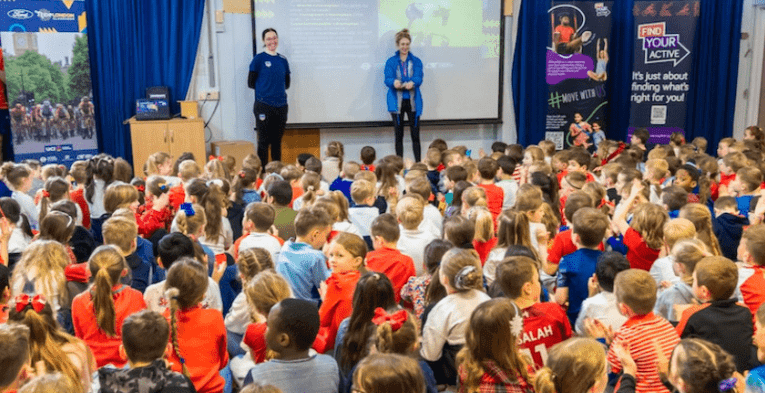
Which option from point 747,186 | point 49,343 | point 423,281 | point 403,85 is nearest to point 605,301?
point 423,281

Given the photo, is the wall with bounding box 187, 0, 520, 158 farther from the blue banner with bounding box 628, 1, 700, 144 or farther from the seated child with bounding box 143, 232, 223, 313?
the seated child with bounding box 143, 232, 223, 313

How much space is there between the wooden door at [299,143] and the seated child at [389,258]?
17.0 feet

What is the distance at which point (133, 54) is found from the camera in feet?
25.3

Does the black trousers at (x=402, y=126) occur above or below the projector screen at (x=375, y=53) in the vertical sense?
below

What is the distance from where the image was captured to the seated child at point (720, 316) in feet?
8.25

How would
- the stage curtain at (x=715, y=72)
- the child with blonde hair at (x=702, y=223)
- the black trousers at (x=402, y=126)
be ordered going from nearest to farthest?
the child with blonde hair at (x=702, y=223), the black trousers at (x=402, y=126), the stage curtain at (x=715, y=72)

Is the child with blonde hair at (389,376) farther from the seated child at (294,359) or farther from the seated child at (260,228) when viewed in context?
the seated child at (260,228)

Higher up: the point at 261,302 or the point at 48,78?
the point at 48,78

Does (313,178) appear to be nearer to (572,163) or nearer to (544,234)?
(544,234)

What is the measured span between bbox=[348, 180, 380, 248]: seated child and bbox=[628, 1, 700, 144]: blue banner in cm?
570

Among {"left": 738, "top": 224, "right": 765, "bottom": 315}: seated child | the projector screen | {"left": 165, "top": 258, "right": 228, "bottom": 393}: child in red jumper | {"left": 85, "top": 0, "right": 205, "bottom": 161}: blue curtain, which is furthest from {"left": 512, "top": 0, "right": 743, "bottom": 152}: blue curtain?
{"left": 165, "top": 258, "right": 228, "bottom": 393}: child in red jumper

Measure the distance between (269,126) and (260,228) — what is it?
14.0ft

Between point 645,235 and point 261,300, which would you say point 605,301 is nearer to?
point 645,235

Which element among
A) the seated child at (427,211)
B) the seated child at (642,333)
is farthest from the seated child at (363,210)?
the seated child at (642,333)
